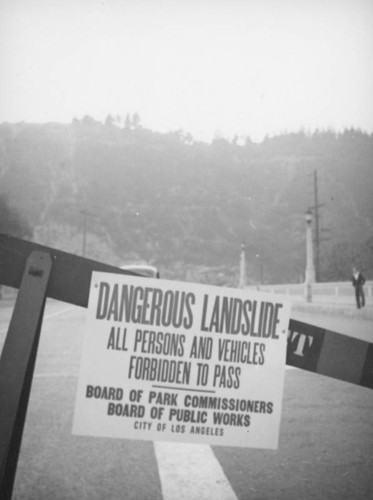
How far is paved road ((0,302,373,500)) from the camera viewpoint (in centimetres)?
235

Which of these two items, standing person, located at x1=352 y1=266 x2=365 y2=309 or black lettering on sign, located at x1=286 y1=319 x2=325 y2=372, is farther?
standing person, located at x1=352 y1=266 x2=365 y2=309

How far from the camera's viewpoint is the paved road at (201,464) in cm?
235

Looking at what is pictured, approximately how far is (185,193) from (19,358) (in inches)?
5277

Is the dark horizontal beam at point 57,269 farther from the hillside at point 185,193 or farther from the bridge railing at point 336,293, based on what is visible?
the hillside at point 185,193

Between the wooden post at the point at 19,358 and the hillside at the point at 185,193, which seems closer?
the wooden post at the point at 19,358

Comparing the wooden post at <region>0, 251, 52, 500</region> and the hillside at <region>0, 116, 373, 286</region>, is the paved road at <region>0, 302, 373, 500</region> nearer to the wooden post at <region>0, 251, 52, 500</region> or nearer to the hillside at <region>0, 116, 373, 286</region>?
the wooden post at <region>0, 251, 52, 500</region>

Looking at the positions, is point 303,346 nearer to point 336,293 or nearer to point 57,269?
point 57,269

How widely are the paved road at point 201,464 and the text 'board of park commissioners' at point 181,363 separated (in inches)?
46.6

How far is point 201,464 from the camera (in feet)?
9.10

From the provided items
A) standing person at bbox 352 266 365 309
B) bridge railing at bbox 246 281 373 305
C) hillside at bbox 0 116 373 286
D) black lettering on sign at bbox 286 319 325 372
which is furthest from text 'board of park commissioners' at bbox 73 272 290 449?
hillside at bbox 0 116 373 286

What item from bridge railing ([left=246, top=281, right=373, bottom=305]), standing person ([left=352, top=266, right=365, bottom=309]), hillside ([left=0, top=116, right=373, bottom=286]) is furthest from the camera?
hillside ([left=0, top=116, right=373, bottom=286])

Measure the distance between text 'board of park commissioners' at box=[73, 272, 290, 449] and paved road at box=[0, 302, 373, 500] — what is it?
3.88ft

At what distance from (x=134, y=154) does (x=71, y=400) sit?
152 m

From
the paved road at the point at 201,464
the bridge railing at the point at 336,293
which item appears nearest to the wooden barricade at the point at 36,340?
the paved road at the point at 201,464
